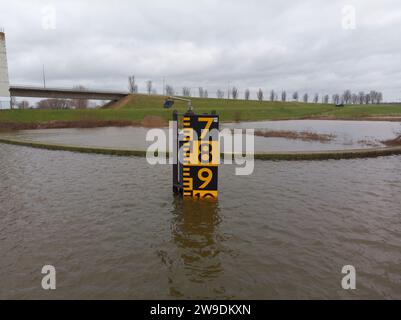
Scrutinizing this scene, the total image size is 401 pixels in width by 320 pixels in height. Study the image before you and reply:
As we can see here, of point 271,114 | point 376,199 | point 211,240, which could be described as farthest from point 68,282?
point 271,114

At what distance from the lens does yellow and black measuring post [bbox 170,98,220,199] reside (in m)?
7.22

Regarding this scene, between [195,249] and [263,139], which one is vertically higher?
[263,139]

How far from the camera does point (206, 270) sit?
435 cm

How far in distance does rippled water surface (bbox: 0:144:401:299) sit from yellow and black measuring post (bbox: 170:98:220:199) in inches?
21.0

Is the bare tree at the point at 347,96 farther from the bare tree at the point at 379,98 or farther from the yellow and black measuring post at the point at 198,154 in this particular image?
the yellow and black measuring post at the point at 198,154

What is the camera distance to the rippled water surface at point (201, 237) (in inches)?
156

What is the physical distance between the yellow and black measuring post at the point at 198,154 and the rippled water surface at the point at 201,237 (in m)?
0.53

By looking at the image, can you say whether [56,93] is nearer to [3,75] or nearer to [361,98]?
[3,75]

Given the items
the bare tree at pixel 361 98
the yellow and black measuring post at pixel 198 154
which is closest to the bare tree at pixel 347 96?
the bare tree at pixel 361 98

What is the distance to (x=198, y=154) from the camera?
7430 mm

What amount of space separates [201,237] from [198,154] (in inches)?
104

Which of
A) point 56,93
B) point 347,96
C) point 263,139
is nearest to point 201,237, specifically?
point 263,139

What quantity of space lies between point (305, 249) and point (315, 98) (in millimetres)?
213988
